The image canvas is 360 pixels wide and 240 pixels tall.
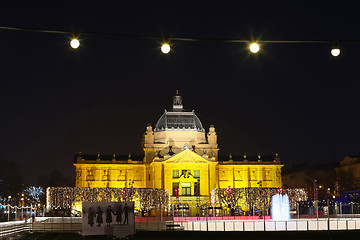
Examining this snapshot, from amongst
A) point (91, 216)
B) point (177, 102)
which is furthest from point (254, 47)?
point (177, 102)

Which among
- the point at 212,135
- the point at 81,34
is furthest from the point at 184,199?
the point at 81,34

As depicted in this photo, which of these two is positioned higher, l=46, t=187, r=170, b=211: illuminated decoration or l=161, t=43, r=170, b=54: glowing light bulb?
l=161, t=43, r=170, b=54: glowing light bulb

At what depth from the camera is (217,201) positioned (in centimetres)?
10762

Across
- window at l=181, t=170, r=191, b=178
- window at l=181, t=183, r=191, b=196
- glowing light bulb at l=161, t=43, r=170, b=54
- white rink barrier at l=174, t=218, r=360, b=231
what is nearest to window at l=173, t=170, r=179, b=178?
window at l=181, t=170, r=191, b=178

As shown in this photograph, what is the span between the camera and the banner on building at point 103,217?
130ft

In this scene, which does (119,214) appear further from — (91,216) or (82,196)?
(82,196)

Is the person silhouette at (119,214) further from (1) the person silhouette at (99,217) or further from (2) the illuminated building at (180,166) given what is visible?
(2) the illuminated building at (180,166)

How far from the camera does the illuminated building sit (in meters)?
128

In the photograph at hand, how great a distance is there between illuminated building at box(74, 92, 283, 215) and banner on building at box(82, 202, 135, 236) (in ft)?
273

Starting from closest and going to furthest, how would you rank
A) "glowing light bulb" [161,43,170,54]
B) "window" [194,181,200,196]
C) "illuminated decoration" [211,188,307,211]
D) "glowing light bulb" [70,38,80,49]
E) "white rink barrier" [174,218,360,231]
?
"glowing light bulb" [70,38,80,49], "glowing light bulb" [161,43,170,54], "white rink barrier" [174,218,360,231], "illuminated decoration" [211,188,307,211], "window" [194,181,200,196]

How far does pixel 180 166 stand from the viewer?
12800cm

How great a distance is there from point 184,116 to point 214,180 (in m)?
21.1

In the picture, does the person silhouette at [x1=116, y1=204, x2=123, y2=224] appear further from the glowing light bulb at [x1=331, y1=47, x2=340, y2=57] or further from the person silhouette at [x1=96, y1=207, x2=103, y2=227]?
the glowing light bulb at [x1=331, y1=47, x2=340, y2=57]

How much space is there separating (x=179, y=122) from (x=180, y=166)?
15.9 metres
